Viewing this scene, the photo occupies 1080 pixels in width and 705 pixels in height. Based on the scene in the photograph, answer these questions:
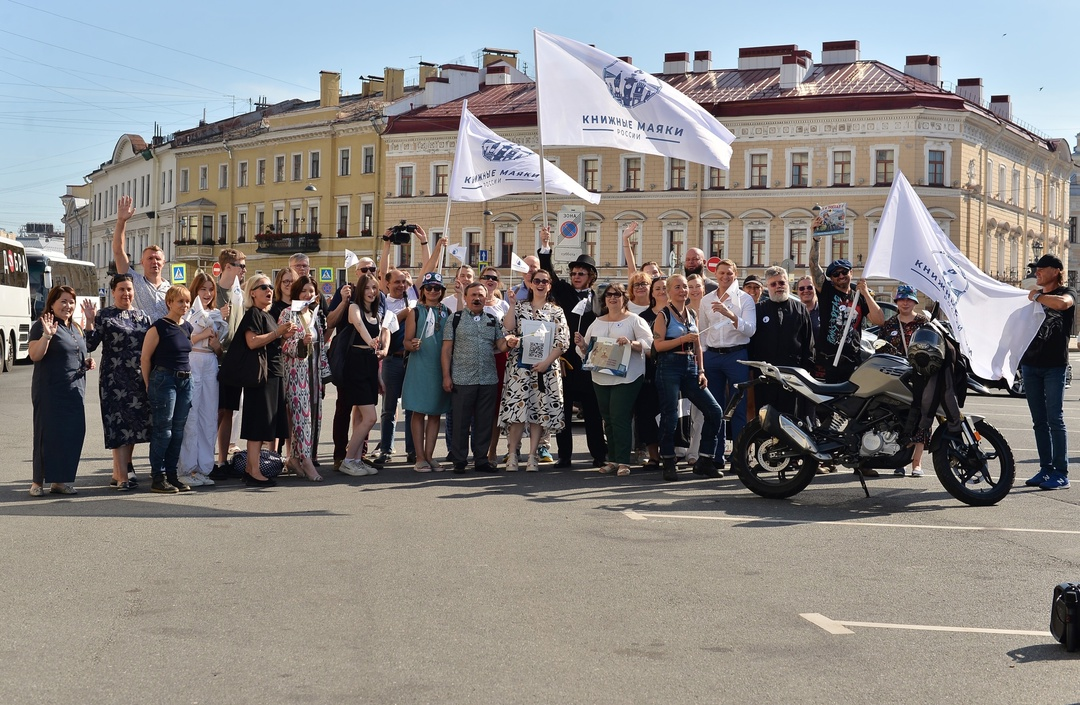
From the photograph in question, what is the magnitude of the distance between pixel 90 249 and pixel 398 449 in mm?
98939

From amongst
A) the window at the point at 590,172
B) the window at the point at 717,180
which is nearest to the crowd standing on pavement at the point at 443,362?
A: the window at the point at 717,180

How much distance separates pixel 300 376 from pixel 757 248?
53685 millimetres

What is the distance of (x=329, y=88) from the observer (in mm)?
78312

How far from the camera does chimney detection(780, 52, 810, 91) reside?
2431 inches

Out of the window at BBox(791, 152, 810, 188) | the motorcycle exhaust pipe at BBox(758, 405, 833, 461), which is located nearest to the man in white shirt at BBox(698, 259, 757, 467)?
the motorcycle exhaust pipe at BBox(758, 405, 833, 461)

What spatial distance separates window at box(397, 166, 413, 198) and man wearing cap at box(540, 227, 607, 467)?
5881 cm

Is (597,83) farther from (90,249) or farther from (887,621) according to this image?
(90,249)

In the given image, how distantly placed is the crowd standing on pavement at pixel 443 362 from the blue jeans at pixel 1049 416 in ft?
0.06

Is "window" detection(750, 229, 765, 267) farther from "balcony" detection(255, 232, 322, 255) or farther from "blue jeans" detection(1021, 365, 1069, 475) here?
"blue jeans" detection(1021, 365, 1069, 475)

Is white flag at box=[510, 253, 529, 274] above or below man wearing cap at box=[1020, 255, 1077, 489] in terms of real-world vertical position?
above

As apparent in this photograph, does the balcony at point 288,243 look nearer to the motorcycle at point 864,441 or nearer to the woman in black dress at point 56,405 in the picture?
the woman in black dress at point 56,405

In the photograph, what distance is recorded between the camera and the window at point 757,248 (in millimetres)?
63091

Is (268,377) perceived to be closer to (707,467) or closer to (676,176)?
(707,467)

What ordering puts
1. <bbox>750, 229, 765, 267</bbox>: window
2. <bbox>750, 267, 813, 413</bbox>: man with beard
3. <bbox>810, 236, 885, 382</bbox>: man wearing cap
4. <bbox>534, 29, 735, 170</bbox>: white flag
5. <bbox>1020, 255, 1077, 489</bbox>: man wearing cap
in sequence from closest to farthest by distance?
<bbox>1020, 255, 1077, 489</bbox>: man wearing cap
<bbox>750, 267, 813, 413</bbox>: man with beard
<bbox>810, 236, 885, 382</bbox>: man wearing cap
<bbox>534, 29, 735, 170</bbox>: white flag
<bbox>750, 229, 765, 267</bbox>: window
